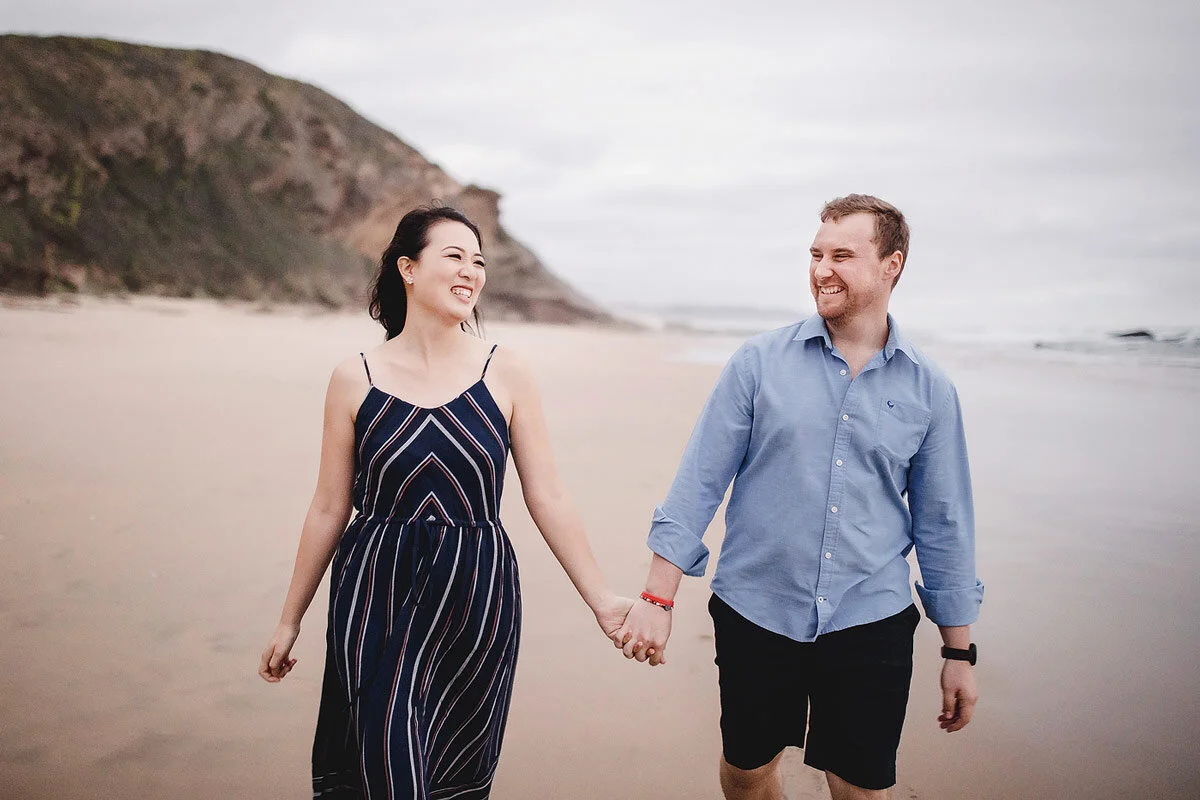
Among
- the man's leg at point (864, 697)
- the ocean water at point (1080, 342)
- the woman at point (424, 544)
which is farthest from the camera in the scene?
the ocean water at point (1080, 342)

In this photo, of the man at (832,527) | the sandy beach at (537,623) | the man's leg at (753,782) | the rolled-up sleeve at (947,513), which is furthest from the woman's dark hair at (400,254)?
the sandy beach at (537,623)

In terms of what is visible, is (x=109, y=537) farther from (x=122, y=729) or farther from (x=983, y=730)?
(x=983, y=730)

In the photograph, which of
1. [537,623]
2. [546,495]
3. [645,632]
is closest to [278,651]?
[546,495]

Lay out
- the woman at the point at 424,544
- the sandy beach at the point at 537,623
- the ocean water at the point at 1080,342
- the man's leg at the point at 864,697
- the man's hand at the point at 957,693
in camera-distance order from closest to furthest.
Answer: the woman at the point at 424,544 < the man's leg at the point at 864,697 < the man's hand at the point at 957,693 < the sandy beach at the point at 537,623 < the ocean water at the point at 1080,342

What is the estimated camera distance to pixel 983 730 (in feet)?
11.8

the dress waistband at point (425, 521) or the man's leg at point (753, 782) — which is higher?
the dress waistband at point (425, 521)

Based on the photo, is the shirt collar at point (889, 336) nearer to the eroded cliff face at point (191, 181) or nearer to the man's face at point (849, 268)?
the man's face at point (849, 268)

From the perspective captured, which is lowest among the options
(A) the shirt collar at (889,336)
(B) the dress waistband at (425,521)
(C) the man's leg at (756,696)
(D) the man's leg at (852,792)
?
(D) the man's leg at (852,792)

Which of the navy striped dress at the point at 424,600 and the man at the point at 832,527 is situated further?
the man at the point at 832,527

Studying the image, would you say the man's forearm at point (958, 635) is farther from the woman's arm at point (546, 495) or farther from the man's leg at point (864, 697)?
the woman's arm at point (546, 495)

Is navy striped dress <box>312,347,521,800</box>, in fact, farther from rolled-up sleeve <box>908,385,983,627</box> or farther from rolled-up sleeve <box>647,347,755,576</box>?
rolled-up sleeve <box>908,385,983,627</box>

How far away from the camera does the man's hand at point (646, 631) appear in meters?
2.43

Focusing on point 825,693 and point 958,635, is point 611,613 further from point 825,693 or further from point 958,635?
point 958,635

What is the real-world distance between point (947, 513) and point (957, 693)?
51cm
